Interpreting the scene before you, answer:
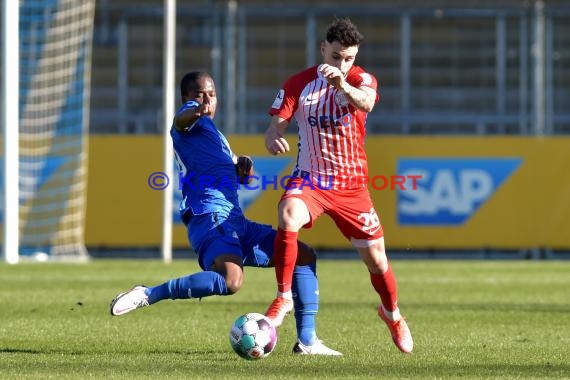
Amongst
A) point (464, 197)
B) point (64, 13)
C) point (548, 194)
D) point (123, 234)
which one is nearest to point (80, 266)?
point (123, 234)

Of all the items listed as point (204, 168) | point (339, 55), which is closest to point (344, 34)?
point (339, 55)

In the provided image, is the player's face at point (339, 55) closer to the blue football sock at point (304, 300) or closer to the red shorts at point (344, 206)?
the red shorts at point (344, 206)

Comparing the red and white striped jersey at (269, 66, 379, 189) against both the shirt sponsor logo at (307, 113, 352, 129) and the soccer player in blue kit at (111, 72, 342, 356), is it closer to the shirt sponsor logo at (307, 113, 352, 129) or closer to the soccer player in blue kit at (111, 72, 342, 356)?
the shirt sponsor logo at (307, 113, 352, 129)

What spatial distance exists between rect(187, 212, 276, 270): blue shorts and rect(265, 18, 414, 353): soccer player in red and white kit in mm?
282

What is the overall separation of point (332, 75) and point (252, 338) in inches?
58.3

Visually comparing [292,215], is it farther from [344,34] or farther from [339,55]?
[344,34]

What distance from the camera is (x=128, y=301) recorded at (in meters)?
6.77

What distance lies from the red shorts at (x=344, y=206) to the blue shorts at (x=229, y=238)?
0.29 meters

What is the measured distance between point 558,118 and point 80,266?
9.47 m

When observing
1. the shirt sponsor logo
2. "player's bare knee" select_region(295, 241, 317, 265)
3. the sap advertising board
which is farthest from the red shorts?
the sap advertising board

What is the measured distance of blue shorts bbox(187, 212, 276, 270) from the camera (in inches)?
280

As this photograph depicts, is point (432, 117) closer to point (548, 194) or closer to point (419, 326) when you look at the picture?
point (548, 194)

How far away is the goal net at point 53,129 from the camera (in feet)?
62.7

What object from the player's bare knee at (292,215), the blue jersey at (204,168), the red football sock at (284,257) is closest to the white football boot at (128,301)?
the blue jersey at (204,168)
